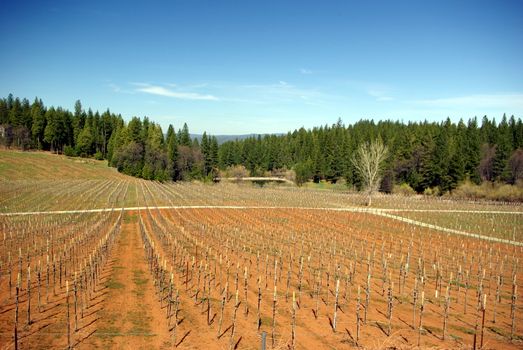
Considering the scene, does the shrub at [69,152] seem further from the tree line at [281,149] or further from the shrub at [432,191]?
the shrub at [432,191]

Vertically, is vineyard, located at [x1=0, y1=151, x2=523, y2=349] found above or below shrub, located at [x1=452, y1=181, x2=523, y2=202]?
below

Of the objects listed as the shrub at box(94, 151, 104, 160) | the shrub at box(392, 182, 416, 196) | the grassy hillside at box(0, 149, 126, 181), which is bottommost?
the shrub at box(392, 182, 416, 196)

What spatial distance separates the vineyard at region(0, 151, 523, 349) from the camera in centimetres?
1227

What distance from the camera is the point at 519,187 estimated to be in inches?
2537

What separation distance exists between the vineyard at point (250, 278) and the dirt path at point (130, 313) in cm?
6

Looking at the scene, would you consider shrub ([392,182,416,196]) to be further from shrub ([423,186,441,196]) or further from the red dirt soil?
the red dirt soil

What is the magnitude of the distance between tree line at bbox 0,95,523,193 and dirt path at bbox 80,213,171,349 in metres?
64.4

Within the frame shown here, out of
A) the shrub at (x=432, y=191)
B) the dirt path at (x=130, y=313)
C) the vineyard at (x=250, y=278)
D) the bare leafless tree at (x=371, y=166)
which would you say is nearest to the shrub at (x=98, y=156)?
the vineyard at (x=250, y=278)

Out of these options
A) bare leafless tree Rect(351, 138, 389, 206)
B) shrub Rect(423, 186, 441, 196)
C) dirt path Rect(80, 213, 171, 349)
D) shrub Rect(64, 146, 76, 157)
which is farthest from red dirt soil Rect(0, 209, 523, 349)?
shrub Rect(64, 146, 76, 157)

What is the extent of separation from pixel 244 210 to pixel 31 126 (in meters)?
74.3

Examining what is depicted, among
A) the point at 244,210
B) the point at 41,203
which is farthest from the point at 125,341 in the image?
the point at 41,203

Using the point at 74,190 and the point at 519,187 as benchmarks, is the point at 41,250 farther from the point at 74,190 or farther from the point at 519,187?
the point at 519,187

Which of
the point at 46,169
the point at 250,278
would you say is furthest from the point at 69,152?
the point at 250,278

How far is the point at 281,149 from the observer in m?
113
